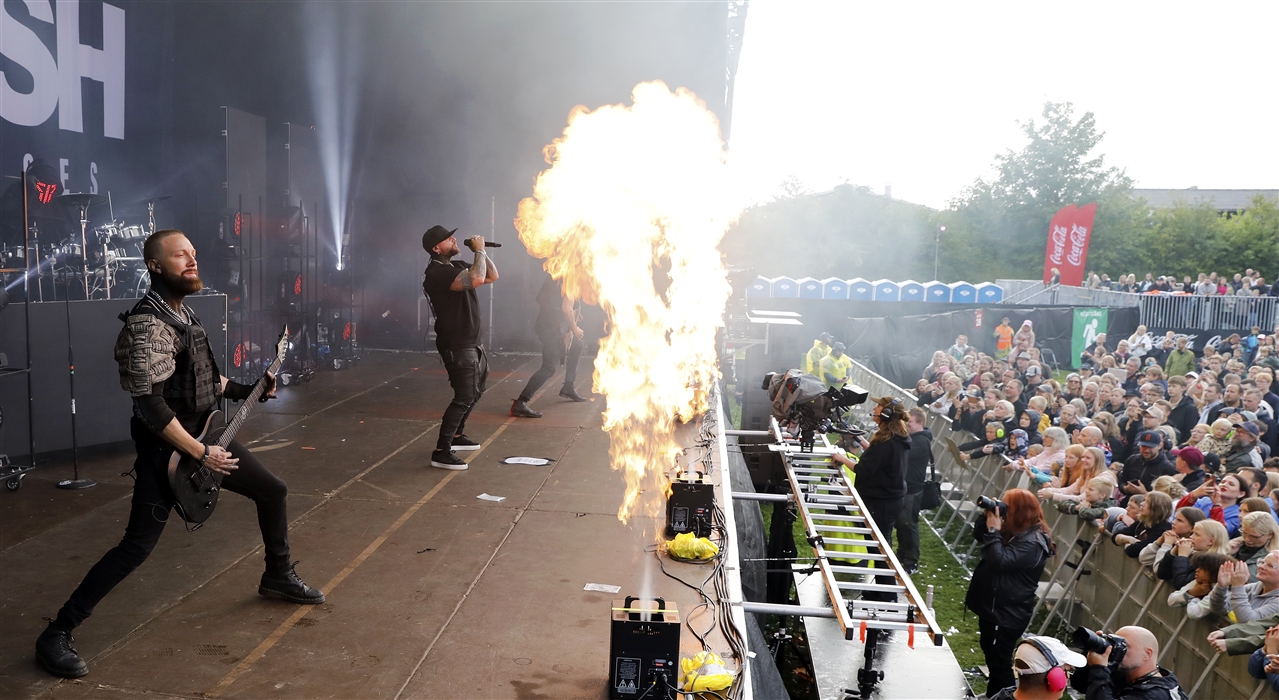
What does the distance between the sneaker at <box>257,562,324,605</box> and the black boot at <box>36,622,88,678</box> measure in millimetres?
1019

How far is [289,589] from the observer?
16.6 ft

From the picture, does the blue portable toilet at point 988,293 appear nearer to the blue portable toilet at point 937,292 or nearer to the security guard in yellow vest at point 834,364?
the blue portable toilet at point 937,292

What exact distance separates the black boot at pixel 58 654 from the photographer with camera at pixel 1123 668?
5095 millimetres

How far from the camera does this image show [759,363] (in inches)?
545

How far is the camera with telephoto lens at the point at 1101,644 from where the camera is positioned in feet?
14.5

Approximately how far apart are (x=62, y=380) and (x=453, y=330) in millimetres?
3867

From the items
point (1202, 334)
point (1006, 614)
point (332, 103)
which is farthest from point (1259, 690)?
point (1202, 334)

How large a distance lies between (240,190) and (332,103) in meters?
2.74

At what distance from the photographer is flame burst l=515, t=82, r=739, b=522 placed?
9453 mm

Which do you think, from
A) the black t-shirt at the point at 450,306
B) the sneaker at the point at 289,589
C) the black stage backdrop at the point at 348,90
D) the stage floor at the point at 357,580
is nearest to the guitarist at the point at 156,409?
the stage floor at the point at 357,580

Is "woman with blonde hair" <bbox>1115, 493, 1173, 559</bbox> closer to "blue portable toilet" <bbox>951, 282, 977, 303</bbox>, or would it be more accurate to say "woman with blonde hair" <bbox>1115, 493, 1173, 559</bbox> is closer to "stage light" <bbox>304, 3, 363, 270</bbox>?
"stage light" <bbox>304, 3, 363, 270</bbox>

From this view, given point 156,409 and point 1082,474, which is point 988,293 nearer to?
point 1082,474

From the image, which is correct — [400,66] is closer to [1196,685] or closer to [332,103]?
[332,103]

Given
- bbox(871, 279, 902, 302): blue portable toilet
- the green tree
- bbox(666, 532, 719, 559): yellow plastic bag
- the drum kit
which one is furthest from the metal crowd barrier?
the green tree
